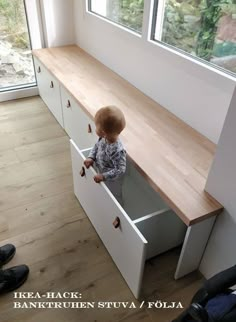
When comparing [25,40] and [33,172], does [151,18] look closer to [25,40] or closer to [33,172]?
[33,172]

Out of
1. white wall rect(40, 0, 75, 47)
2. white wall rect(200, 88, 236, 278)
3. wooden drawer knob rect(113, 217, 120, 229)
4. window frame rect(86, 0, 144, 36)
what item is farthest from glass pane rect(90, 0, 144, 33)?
wooden drawer knob rect(113, 217, 120, 229)

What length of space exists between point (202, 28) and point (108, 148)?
2.60 feet

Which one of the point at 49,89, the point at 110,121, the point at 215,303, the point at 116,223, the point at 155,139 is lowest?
the point at 49,89

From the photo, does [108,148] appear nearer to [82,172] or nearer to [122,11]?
[82,172]

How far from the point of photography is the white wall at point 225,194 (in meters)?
1.04

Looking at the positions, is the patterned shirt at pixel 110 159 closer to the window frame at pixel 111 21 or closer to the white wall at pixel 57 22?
the window frame at pixel 111 21

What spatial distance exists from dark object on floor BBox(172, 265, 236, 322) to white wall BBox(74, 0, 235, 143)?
32.8 inches

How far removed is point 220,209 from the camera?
3.84 feet

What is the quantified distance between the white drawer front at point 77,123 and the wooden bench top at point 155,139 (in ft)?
0.25

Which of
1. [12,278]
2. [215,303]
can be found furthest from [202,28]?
[12,278]

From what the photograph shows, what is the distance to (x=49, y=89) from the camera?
2488 millimetres

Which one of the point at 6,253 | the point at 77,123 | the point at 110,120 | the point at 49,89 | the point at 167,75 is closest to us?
the point at 110,120

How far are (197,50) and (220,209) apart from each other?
0.88 meters

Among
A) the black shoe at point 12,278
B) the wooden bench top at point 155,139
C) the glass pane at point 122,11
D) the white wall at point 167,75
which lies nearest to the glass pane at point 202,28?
the white wall at point 167,75
